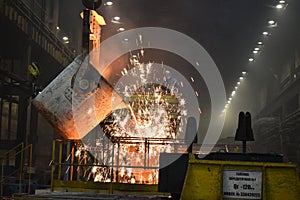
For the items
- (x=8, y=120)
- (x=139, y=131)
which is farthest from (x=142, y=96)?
(x=8, y=120)

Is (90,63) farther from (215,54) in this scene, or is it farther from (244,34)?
(215,54)

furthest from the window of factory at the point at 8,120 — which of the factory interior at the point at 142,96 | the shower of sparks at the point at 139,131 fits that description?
the shower of sparks at the point at 139,131

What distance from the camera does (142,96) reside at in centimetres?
1384

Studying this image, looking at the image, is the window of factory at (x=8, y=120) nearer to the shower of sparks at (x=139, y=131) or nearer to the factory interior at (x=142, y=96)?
the factory interior at (x=142, y=96)

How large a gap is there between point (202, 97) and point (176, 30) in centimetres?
1917

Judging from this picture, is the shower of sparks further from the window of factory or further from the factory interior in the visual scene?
the window of factory


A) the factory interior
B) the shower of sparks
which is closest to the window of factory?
the factory interior

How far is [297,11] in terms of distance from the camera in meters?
20.3

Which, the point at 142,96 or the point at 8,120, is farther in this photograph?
the point at 8,120

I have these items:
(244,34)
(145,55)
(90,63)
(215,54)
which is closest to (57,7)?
(145,55)

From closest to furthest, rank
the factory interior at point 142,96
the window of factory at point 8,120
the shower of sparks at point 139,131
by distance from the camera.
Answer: the factory interior at point 142,96 < the shower of sparks at point 139,131 < the window of factory at point 8,120

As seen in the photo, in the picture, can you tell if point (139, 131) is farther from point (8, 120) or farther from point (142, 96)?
point (8, 120)

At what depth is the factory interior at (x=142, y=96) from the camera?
209 inches

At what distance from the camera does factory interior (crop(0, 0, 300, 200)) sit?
17.4 ft
